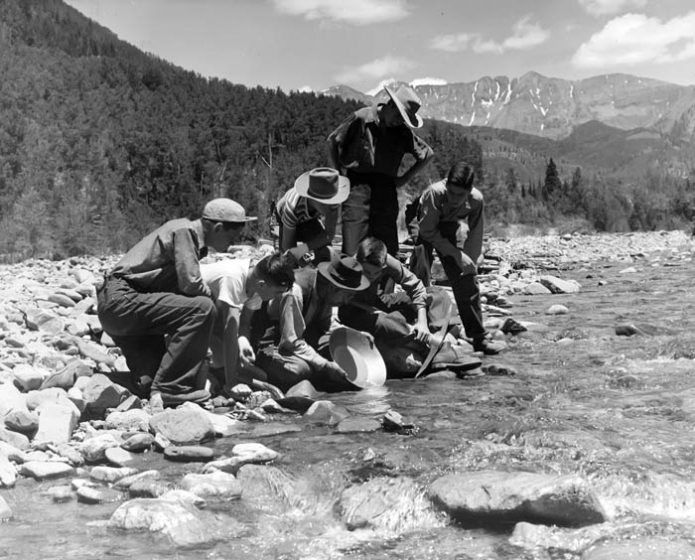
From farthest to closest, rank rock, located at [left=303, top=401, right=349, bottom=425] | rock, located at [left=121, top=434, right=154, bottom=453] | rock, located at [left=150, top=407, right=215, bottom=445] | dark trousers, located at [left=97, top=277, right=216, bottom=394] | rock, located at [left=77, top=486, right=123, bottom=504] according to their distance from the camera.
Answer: dark trousers, located at [left=97, top=277, right=216, bottom=394]
rock, located at [left=303, top=401, right=349, bottom=425]
rock, located at [left=150, top=407, right=215, bottom=445]
rock, located at [left=121, top=434, right=154, bottom=453]
rock, located at [left=77, top=486, right=123, bottom=504]

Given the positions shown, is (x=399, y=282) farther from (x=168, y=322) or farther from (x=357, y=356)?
(x=168, y=322)

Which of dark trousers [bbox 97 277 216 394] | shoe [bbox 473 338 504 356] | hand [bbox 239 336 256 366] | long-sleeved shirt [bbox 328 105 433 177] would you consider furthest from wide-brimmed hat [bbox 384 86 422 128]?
dark trousers [bbox 97 277 216 394]

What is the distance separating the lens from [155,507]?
3527 millimetres

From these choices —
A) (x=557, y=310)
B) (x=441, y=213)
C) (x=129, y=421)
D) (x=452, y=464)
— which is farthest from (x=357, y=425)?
(x=557, y=310)

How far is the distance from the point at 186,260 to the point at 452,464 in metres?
2.29

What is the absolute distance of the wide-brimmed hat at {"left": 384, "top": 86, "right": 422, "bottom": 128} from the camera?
6.76 meters

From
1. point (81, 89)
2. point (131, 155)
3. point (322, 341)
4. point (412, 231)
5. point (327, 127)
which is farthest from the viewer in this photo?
point (327, 127)

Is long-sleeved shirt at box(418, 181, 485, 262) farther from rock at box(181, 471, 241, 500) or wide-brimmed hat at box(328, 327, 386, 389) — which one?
rock at box(181, 471, 241, 500)

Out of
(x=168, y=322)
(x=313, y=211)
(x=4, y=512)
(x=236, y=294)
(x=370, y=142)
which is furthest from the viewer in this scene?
(x=370, y=142)

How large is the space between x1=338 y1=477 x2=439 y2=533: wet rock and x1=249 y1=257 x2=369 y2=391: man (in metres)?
2.04

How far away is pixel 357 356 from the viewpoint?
6465 millimetres

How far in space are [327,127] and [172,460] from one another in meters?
62.2

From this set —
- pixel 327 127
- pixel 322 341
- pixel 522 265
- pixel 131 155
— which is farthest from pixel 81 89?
pixel 322 341

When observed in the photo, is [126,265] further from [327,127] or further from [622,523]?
[327,127]
